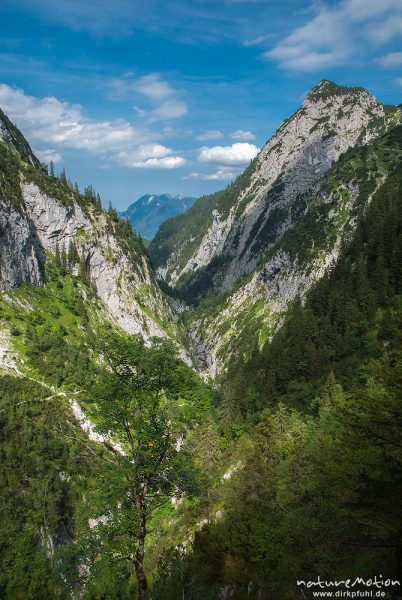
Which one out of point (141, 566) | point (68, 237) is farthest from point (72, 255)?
point (141, 566)

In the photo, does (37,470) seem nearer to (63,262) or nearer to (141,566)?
(141,566)

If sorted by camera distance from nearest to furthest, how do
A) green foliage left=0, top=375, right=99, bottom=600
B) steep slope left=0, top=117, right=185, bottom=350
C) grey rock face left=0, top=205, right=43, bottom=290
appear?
green foliage left=0, top=375, right=99, bottom=600 < grey rock face left=0, top=205, right=43, bottom=290 < steep slope left=0, top=117, right=185, bottom=350

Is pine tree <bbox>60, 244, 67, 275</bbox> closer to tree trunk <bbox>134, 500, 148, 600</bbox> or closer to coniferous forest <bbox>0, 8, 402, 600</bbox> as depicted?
coniferous forest <bbox>0, 8, 402, 600</bbox>

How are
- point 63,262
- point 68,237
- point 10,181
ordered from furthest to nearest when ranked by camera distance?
point 68,237
point 63,262
point 10,181

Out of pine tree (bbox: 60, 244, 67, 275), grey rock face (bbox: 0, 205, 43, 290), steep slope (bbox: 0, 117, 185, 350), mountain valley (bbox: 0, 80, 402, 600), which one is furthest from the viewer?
pine tree (bbox: 60, 244, 67, 275)

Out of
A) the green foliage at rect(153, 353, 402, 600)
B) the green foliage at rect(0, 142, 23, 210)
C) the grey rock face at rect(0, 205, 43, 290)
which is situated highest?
the green foliage at rect(0, 142, 23, 210)

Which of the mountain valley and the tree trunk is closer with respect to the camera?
the tree trunk

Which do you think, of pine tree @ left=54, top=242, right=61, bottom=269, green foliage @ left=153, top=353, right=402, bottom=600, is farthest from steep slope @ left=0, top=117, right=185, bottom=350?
green foliage @ left=153, top=353, right=402, bottom=600

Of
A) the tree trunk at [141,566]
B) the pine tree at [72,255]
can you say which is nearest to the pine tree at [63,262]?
the pine tree at [72,255]

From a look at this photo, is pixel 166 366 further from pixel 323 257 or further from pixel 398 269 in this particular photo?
pixel 323 257

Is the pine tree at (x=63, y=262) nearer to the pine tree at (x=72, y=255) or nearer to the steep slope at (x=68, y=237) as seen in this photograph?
the steep slope at (x=68, y=237)

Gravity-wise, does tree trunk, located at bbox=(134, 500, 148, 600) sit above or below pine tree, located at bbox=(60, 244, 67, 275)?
below

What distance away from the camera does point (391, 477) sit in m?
17.5

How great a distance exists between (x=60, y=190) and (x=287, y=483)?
180017 millimetres
